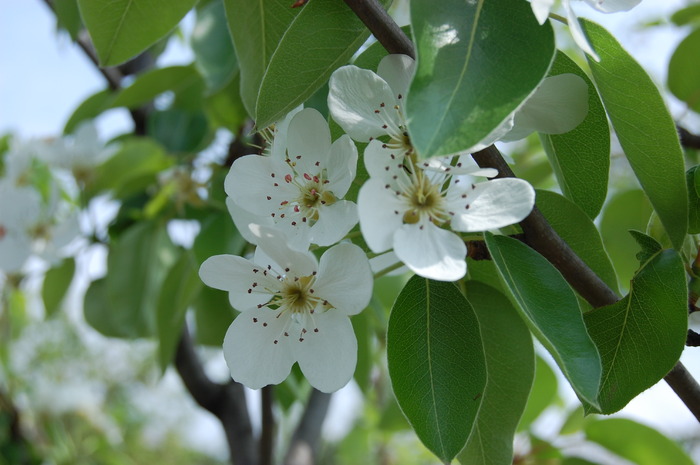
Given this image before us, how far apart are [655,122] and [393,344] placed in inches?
10.7

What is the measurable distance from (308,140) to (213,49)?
717mm

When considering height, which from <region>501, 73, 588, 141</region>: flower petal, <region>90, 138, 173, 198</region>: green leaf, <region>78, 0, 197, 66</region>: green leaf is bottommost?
<region>90, 138, 173, 198</region>: green leaf

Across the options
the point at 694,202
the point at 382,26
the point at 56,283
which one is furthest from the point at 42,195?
the point at 694,202

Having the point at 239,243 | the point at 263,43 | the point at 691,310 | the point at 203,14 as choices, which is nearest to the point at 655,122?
the point at 691,310

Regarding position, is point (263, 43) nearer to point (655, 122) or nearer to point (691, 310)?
point (655, 122)

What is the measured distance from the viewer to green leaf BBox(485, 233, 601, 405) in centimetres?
48

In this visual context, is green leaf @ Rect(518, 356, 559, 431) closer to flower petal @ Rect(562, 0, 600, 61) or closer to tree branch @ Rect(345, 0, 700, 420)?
tree branch @ Rect(345, 0, 700, 420)

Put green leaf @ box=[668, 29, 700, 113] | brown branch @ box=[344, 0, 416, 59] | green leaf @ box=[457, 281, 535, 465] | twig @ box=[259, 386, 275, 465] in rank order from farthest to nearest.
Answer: twig @ box=[259, 386, 275, 465] < green leaf @ box=[668, 29, 700, 113] < green leaf @ box=[457, 281, 535, 465] < brown branch @ box=[344, 0, 416, 59]

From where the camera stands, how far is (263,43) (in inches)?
27.3

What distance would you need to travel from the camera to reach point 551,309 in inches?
20.6

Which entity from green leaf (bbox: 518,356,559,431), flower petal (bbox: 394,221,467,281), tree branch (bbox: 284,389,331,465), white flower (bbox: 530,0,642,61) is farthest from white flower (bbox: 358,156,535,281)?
tree branch (bbox: 284,389,331,465)

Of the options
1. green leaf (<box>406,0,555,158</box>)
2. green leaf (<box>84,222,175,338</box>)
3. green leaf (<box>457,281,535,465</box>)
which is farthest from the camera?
green leaf (<box>84,222,175,338</box>)

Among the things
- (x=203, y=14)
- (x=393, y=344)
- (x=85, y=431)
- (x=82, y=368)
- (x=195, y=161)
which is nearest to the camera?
(x=393, y=344)

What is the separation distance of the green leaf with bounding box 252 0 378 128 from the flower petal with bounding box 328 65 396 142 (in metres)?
0.04
